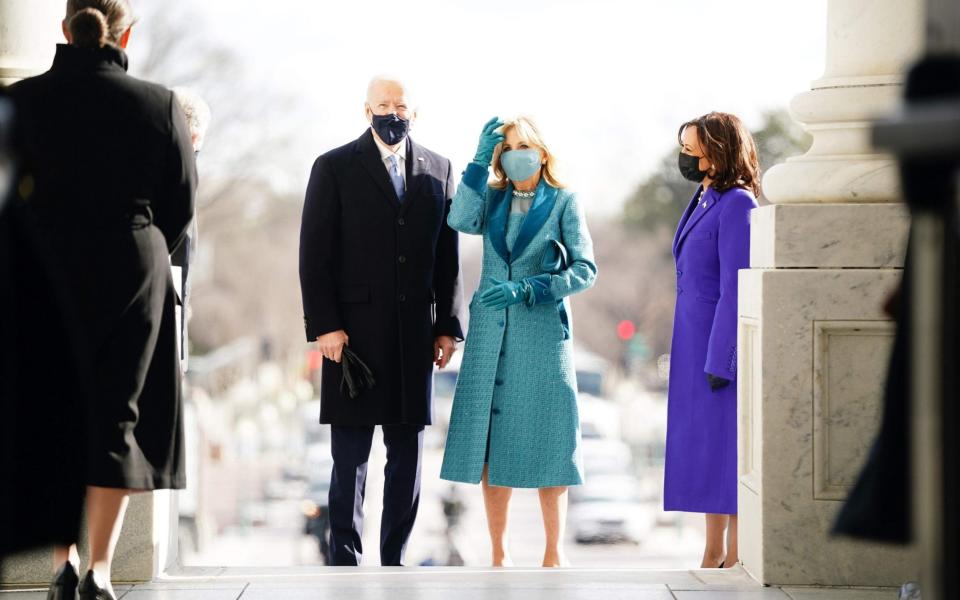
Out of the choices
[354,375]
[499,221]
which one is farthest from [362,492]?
[499,221]

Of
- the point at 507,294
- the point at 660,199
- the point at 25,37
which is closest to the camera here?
the point at 25,37

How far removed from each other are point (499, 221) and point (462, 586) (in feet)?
4.96

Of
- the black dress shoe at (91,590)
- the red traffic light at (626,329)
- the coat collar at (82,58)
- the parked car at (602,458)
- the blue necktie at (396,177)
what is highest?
the red traffic light at (626,329)

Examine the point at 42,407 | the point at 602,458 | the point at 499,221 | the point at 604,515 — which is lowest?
the point at 604,515

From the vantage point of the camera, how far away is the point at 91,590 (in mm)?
3922

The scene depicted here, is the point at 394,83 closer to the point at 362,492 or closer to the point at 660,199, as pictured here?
the point at 362,492

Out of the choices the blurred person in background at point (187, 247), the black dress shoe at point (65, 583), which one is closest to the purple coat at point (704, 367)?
the blurred person in background at point (187, 247)

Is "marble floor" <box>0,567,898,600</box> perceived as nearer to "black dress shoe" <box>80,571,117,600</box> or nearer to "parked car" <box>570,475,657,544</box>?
"black dress shoe" <box>80,571,117,600</box>

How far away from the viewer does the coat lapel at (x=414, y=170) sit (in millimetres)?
5559

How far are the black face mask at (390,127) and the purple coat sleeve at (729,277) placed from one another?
131 cm

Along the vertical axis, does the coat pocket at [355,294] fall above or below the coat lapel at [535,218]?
below

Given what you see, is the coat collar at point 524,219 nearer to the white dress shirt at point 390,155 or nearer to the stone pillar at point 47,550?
the white dress shirt at point 390,155

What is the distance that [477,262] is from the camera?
219 feet

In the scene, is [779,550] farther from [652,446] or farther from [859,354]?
[652,446]
